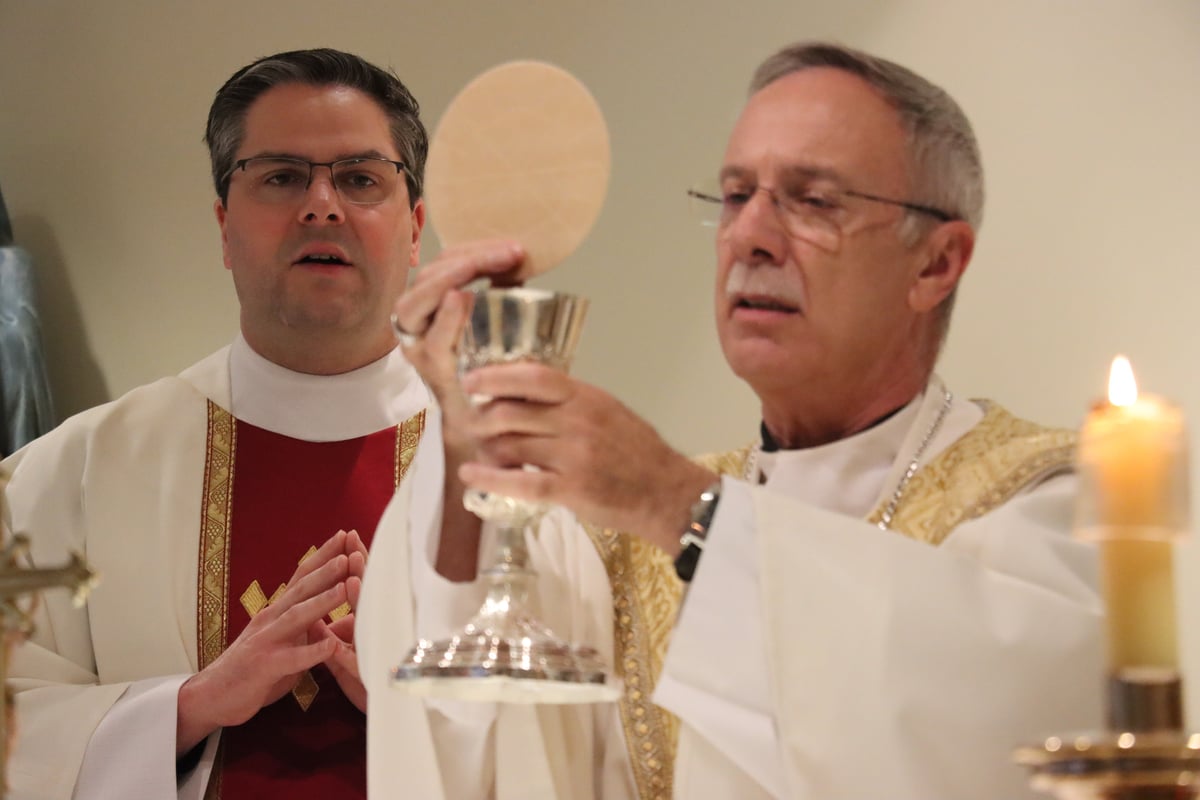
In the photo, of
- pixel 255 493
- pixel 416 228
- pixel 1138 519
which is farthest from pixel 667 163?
pixel 1138 519

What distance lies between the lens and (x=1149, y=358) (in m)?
4.08

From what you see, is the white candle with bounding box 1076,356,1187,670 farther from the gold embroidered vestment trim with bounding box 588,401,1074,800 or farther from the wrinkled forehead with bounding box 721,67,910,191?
the wrinkled forehead with bounding box 721,67,910,191

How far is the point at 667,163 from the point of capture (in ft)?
15.6

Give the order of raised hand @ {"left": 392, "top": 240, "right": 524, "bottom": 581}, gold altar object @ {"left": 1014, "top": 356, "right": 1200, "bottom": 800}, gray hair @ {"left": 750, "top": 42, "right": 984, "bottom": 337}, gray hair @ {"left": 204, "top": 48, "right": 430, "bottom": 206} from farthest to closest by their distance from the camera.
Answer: gray hair @ {"left": 204, "top": 48, "right": 430, "bottom": 206}, gray hair @ {"left": 750, "top": 42, "right": 984, "bottom": 337}, raised hand @ {"left": 392, "top": 240, "right": 524, "bottom": 581}, gold altar object @ {"left": 1014, "top": 356, "right": 1200, "bottom": 800}

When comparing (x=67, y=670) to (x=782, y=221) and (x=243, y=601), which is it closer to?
(x=243, y=601)

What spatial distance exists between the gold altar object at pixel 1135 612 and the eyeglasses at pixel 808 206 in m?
1.14

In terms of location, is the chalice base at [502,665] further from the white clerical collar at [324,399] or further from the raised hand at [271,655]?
the white clerical collar at [324,399]

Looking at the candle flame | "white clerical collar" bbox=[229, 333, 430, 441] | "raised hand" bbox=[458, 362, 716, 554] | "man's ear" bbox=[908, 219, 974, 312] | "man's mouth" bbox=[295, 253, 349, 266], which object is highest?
"man's mouth" bbox=[295, 253, 349, 266]

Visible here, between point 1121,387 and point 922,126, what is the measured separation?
49.4 inches

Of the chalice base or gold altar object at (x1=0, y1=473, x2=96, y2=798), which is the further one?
the chalice base

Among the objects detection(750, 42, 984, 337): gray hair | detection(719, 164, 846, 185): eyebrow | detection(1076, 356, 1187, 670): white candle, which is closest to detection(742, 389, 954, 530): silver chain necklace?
detection(750, 42, 984, 337): gray hair

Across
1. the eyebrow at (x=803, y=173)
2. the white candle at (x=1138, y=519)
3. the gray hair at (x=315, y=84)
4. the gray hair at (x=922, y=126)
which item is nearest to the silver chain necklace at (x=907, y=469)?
the gray hair at (x=922, y=126)

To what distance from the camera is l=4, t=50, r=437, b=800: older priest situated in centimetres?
312

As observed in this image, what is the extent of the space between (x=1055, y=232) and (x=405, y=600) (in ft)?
7.97
